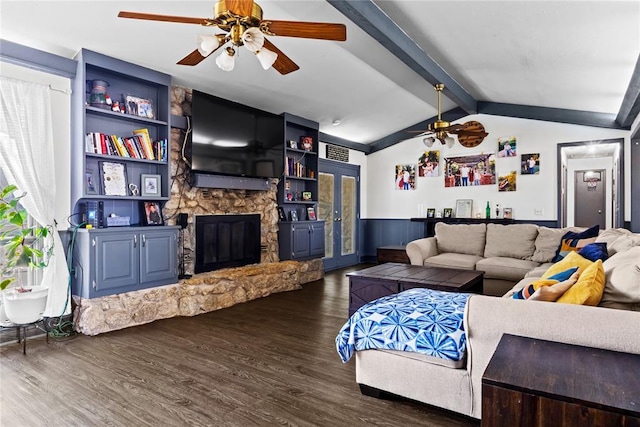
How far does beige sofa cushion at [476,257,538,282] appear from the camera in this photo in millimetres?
4586

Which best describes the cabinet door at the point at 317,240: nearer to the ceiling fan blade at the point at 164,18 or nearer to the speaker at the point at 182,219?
the speaker at the point at 182,219

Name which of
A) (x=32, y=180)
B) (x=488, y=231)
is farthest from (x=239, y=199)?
(x=488, y=231)

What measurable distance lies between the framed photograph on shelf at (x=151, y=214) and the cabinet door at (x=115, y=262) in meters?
0.34

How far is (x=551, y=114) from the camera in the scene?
6.00m

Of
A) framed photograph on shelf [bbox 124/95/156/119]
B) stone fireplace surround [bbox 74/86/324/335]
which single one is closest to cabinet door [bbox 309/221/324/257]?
stone fireplace surround [bbox 74/86/324/335]

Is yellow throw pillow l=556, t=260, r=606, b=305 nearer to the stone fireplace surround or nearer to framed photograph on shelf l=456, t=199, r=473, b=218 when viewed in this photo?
the stone fireplace surround

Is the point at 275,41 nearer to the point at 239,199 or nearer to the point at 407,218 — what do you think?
the point at 239,199

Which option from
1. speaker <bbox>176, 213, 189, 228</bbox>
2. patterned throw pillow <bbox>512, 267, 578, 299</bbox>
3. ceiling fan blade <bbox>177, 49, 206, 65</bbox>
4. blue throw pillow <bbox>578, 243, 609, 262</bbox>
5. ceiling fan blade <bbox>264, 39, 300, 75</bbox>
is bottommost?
patterned throw pillow <bbox>512, 267, 578, 299</bbox>

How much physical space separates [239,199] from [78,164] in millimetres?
2139

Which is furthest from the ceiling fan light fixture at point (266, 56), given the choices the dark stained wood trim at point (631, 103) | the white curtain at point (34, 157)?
the dark stained wood trim at point (631, 103)

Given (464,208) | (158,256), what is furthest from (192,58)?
(464,208)

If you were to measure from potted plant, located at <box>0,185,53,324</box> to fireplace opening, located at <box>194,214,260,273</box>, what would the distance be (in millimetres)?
1644

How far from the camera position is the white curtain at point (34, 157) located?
3.40 meters

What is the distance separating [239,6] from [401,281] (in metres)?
2.68
